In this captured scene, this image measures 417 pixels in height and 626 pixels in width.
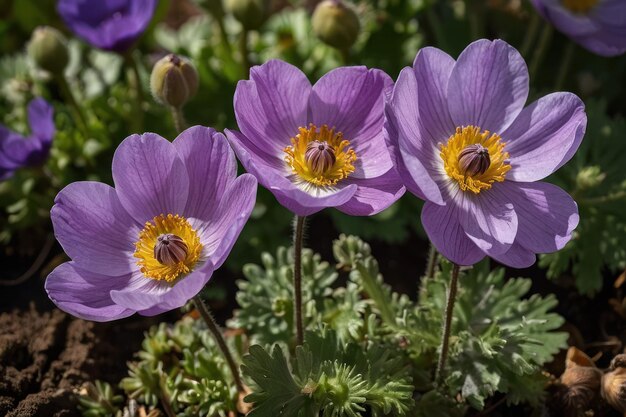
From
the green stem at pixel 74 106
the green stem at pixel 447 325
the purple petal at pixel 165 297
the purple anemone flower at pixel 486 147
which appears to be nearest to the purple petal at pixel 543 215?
the purple anemone flower at pixel 486 147

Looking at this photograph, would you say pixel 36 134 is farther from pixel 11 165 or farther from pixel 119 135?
pixel 119 135

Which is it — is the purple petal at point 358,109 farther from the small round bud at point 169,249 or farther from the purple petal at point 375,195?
the small round bud at point 169,249

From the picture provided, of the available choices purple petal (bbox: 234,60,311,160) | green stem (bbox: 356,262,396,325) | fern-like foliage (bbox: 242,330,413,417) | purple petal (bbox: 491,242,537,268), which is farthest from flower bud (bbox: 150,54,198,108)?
purple petal (bbox: 491,242,537,268)

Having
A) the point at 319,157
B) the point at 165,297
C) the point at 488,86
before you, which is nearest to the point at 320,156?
the point at 319,157

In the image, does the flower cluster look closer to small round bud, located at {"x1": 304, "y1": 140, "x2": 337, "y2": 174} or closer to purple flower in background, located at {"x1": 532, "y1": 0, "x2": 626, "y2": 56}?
small round bud, located at {"x1": 304, "y1": 140, "x2": 337, "y2": 174}

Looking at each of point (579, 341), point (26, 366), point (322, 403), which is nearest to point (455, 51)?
point (579, 341)

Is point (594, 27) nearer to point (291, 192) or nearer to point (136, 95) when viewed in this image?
point (291, 192)
